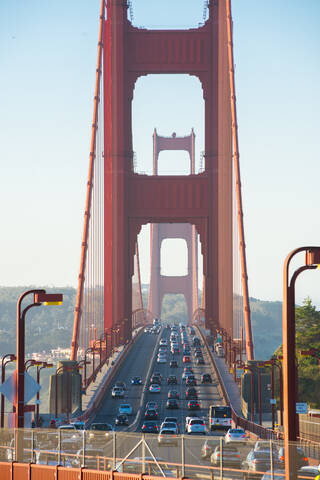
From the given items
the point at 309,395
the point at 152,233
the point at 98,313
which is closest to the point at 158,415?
the point at 98,313

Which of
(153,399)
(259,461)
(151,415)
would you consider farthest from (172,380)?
(259,461)

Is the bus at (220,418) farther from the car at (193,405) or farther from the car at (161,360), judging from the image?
the car at (161,360)

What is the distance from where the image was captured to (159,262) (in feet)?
572

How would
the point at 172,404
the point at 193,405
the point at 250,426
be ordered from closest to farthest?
the point at 250,426 → the point at 193,405 → the point at 172,404

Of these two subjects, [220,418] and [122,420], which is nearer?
[220,418]

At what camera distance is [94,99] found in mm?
70875

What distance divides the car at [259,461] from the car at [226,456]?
23 cm

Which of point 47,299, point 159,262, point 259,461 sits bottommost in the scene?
point 259,461

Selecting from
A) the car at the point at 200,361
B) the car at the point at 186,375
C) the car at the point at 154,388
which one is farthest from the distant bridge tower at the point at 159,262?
the car at the point at 154,388

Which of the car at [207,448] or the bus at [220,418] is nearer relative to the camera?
the car at [207,448]

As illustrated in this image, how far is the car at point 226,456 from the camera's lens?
18234mm

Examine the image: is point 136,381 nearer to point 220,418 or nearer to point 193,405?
point 193,405

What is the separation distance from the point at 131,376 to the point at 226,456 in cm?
5310

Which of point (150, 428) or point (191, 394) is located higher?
point (191, 394)
